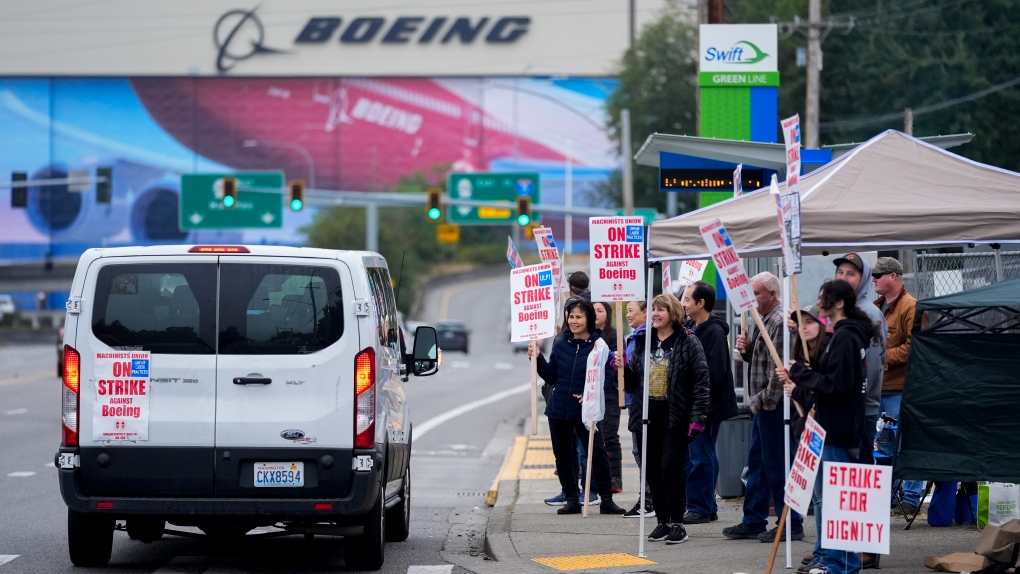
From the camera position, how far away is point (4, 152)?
96.4 meters

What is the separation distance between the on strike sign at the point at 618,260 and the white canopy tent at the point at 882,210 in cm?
55

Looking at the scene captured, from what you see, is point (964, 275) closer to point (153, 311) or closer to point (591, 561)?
point (591, 561)

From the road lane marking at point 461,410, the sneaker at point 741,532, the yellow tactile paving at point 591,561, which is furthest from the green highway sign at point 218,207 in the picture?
the yellow tactile paving at point 591,561

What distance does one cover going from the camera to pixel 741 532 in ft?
32.8

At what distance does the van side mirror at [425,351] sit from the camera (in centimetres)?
1030

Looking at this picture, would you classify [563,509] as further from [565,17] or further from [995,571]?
[565,17]

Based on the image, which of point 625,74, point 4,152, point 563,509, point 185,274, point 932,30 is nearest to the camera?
point 185,274

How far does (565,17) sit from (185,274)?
91.4m

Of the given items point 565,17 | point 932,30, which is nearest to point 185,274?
point 932,30

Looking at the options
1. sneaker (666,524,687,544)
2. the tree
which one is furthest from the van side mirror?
the tree

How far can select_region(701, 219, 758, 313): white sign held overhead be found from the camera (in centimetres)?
830

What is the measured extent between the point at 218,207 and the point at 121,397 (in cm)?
4836

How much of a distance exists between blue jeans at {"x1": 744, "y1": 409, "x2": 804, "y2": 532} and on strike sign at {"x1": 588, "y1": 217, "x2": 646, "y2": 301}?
1391 mm

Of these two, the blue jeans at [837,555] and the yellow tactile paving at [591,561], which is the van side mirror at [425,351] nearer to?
→ the yellow tactile paving at [591,561]
